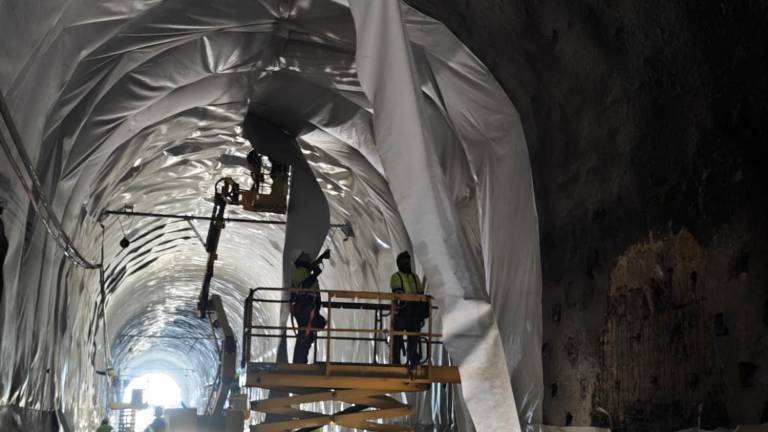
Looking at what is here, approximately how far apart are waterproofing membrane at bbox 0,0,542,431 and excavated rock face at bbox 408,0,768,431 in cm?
57

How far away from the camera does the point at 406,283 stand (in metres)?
12.5

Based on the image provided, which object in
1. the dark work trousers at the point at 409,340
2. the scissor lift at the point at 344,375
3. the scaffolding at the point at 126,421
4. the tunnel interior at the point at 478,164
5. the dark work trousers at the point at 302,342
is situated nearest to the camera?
the tunnel interior at the point at 478,164

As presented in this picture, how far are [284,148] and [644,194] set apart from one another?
7.39 metres

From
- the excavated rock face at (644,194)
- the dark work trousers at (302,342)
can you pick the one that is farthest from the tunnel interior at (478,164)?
the dark work trousers at (302,342)

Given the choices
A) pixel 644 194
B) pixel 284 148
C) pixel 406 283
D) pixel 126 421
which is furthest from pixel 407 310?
pixel 126 421

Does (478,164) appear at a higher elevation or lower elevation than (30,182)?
higher

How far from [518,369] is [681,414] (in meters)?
3.01

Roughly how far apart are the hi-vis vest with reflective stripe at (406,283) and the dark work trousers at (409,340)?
38cm

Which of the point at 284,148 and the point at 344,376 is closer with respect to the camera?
the point at 344,376

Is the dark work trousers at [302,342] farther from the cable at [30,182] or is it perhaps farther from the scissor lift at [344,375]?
the cable at [30,182]

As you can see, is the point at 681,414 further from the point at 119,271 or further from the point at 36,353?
the point at 119,271

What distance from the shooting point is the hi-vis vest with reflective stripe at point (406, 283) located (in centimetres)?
1236

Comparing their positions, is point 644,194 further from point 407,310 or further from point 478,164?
point 407,310

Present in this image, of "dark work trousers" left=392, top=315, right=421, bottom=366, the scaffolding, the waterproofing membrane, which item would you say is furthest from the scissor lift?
the scaffolding
